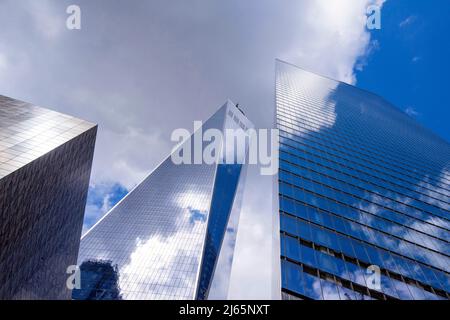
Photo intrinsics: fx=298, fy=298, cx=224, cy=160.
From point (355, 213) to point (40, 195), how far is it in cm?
3129

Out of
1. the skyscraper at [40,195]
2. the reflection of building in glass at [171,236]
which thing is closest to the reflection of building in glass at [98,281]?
the reflection of building in glass at [171,236]

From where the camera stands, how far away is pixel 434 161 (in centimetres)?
6400

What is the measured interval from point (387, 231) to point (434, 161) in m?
44.7

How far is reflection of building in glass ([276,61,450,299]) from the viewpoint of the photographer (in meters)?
21.4

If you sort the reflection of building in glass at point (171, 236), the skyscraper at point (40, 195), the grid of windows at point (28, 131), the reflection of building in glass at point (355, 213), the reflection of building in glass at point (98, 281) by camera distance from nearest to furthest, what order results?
the reflection of building in glass at point (355, 213) < the skyscraper at point (40, 195) < the grid of windows at point (28, 131) < the reflection of building in glass at point (98, 281) < the reflection of building in glass at point (171, 236)

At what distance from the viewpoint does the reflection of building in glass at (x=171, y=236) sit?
99750 mm

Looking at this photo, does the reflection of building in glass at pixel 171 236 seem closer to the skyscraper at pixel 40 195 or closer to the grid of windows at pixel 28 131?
the skyscraper at pixel 40 195

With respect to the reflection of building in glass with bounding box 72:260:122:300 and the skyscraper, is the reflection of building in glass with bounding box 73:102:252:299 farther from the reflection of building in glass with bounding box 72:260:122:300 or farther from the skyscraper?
the skyscraper

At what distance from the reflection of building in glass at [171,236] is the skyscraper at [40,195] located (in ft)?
216

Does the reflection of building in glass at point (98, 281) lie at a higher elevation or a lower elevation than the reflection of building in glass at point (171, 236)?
lower

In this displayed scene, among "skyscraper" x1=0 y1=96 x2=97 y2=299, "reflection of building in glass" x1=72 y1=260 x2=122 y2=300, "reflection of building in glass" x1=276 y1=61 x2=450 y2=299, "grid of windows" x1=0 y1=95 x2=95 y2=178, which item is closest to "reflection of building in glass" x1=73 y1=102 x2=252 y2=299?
"reflection of building in glass" x1=72 y1=260 x2=122 y2=300

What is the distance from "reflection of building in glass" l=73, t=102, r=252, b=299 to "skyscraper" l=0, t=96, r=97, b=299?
65836 mm

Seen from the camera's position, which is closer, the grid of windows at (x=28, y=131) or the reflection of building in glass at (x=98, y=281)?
the grid of windows at (x=28, y=131)
